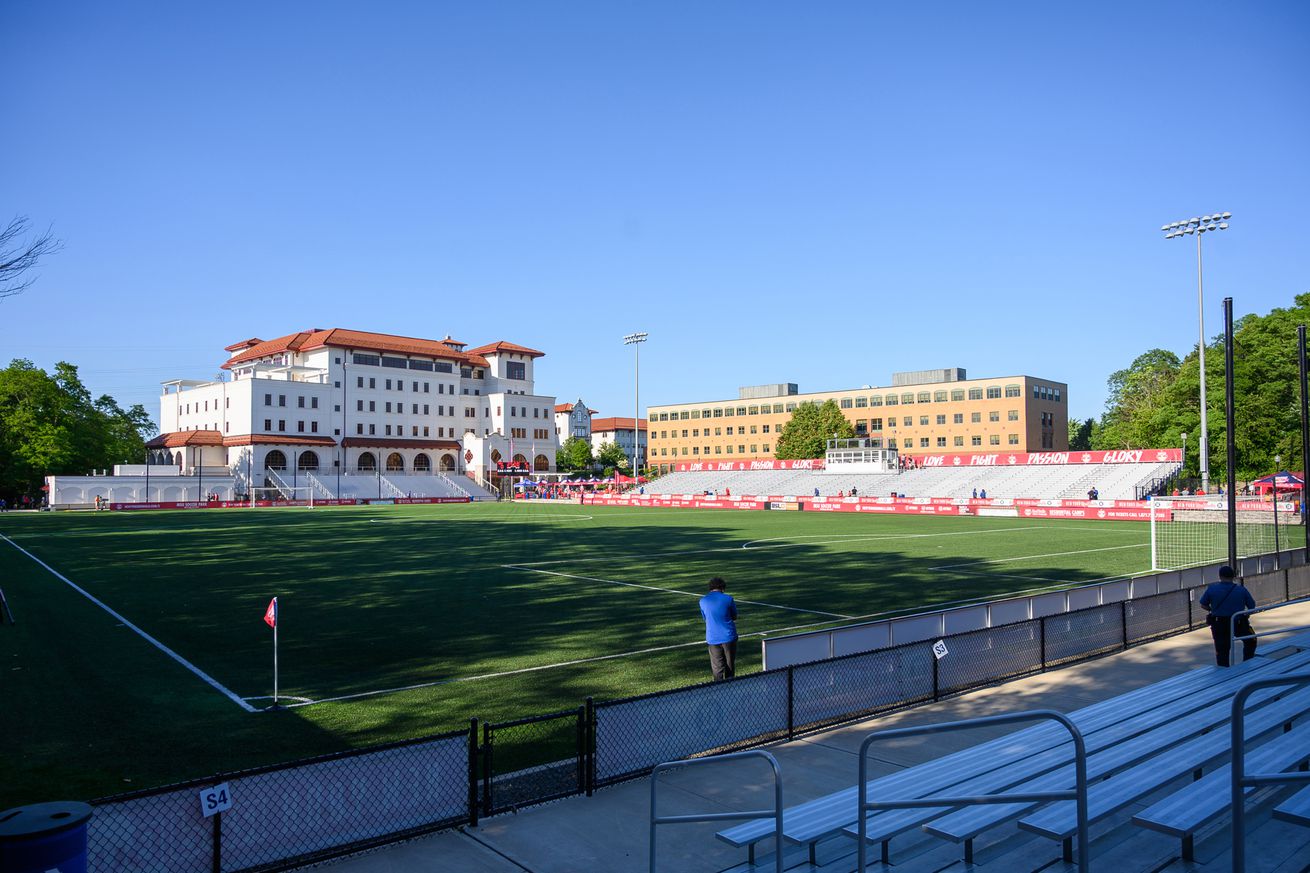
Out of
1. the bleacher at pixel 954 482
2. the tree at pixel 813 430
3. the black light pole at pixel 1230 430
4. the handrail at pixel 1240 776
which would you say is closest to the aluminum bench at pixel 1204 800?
the handrail at pixel 1240 776

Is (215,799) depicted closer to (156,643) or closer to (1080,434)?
(156,643)

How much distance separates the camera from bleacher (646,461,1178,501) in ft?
220

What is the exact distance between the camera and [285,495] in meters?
96.6

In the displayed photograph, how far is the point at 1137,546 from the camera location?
124ft

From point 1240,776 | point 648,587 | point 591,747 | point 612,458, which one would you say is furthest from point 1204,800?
point 612,458

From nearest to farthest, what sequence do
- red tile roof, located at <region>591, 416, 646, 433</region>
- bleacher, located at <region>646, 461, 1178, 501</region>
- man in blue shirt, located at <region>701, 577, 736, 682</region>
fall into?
man in blue shirt, located at <region>701, 577, 736, 682</region>, bleacher, located at <region>646, 461, 1178, 501</region>, red tile roof, located at <region>591, 416, 646, 433</region>

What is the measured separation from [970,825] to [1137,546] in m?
38.1

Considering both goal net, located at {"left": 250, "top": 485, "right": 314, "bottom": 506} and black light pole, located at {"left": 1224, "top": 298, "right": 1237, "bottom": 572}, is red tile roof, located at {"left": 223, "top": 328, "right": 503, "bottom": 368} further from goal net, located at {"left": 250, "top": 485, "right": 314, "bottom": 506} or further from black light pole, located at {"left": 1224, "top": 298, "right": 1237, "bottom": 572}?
black light pole, located at {"left": 1224, "top": 298, "right": 1237, "bottom": 572}

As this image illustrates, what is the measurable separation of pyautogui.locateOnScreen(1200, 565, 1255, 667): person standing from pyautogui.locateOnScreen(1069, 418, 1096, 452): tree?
149653 mm

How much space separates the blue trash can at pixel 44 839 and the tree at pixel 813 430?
10748 cm

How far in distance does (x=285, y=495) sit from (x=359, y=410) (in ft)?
55.2

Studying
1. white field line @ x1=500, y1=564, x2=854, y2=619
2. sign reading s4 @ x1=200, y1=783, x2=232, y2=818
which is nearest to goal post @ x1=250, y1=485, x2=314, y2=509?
white field line @ x1=500, y1=564, x2=854, y2=619

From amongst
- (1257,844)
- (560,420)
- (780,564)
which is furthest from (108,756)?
(560,420)

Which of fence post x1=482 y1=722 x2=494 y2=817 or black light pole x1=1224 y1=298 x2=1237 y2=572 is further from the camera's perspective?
black light pole x1=1224 y1=298 x2=1237 y2=572
